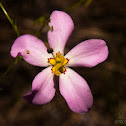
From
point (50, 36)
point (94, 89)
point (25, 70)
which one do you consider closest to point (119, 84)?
point (94, 89)

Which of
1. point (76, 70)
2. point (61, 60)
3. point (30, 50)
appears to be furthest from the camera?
point (76, 70)

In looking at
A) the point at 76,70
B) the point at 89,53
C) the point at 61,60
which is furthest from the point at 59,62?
the point at 76,70

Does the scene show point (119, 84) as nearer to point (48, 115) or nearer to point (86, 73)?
point (86, 73)

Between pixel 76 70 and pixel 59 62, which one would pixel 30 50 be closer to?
pixel 59 62

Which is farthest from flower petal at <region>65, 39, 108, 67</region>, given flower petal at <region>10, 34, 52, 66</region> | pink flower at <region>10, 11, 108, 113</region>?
flower petal at <region>10, 34, 52, 66</region>

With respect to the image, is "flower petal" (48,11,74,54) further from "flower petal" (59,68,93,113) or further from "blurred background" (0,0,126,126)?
"blurred background" (0,0,126,126)

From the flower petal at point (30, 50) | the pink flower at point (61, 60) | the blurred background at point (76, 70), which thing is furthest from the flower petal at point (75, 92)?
the blurred background at point (76, 70)

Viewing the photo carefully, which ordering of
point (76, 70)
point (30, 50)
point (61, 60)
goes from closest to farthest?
point (30, 50) < point (61, 60) < point (76, 70)
